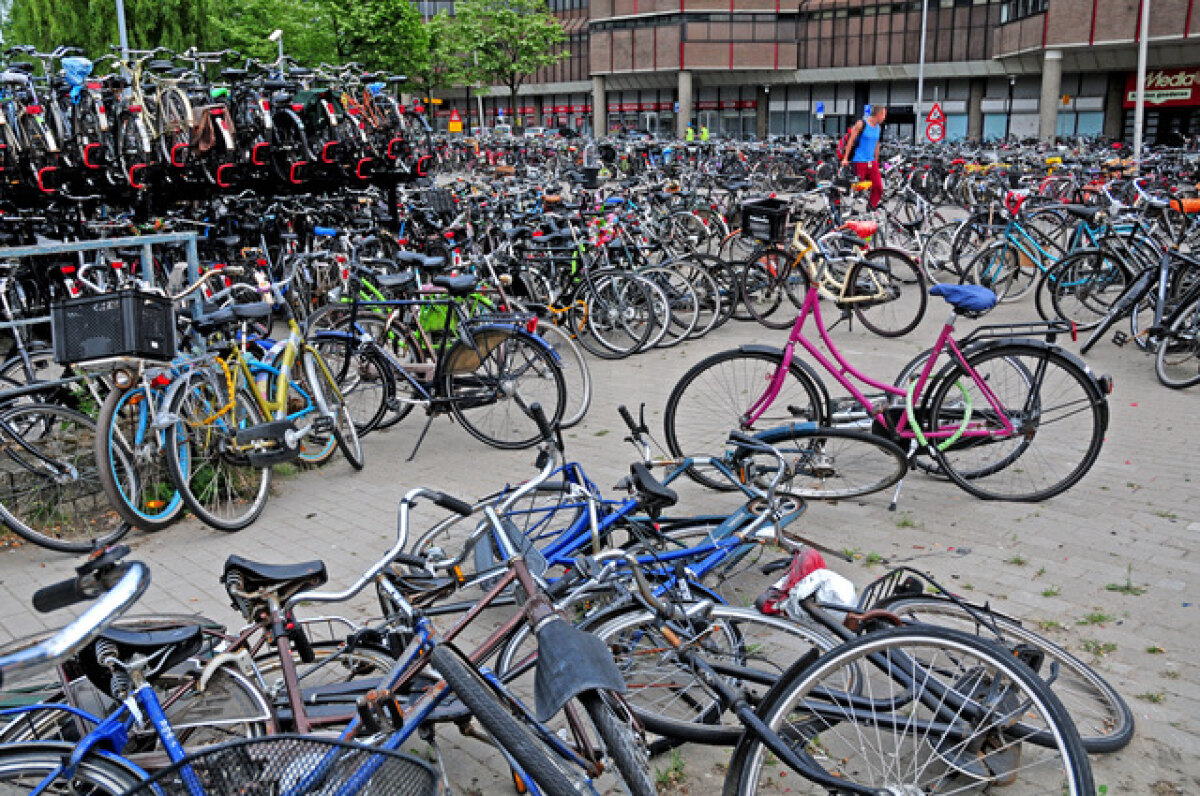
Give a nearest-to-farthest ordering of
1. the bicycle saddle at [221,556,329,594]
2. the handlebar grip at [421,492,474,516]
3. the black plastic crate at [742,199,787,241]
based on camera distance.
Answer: the bicycle saddle at [221,556,329,594] < the handlebar grip at [421,492,474,516] < the black plastic crate at [742,199,787,241]

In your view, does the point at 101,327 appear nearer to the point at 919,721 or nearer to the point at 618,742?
the point at 618,742

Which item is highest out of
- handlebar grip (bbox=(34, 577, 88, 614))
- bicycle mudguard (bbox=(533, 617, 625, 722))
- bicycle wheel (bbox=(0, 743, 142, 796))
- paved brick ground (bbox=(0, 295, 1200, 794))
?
handlebar grip (bbox=(34, 577, 88, 614))

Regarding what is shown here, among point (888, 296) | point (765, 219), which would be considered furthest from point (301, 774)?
point (888, 296)

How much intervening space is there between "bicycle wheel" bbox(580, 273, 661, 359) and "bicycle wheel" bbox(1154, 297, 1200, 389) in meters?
3.89

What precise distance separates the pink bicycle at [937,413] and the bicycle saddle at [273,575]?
2.67 meters

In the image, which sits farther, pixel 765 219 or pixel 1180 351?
pixel 765 219

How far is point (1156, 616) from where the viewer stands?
3.98m

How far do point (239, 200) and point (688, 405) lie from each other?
7.53 metres

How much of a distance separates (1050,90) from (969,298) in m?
36.5

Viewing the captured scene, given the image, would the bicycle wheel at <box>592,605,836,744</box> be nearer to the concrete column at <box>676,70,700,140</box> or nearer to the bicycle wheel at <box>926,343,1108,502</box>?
the bicycle wheel at <box>926,343,1108,502</box>

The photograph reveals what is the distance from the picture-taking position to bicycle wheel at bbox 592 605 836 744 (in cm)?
285

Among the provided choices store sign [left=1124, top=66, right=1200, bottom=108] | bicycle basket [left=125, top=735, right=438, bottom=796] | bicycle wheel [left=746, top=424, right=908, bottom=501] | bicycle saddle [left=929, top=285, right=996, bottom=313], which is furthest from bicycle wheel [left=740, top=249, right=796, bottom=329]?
store sign [left=1124, top=66, right=1200, bottom=108]

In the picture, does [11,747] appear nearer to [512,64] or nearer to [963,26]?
[512,64]

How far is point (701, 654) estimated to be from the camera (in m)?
2.83
